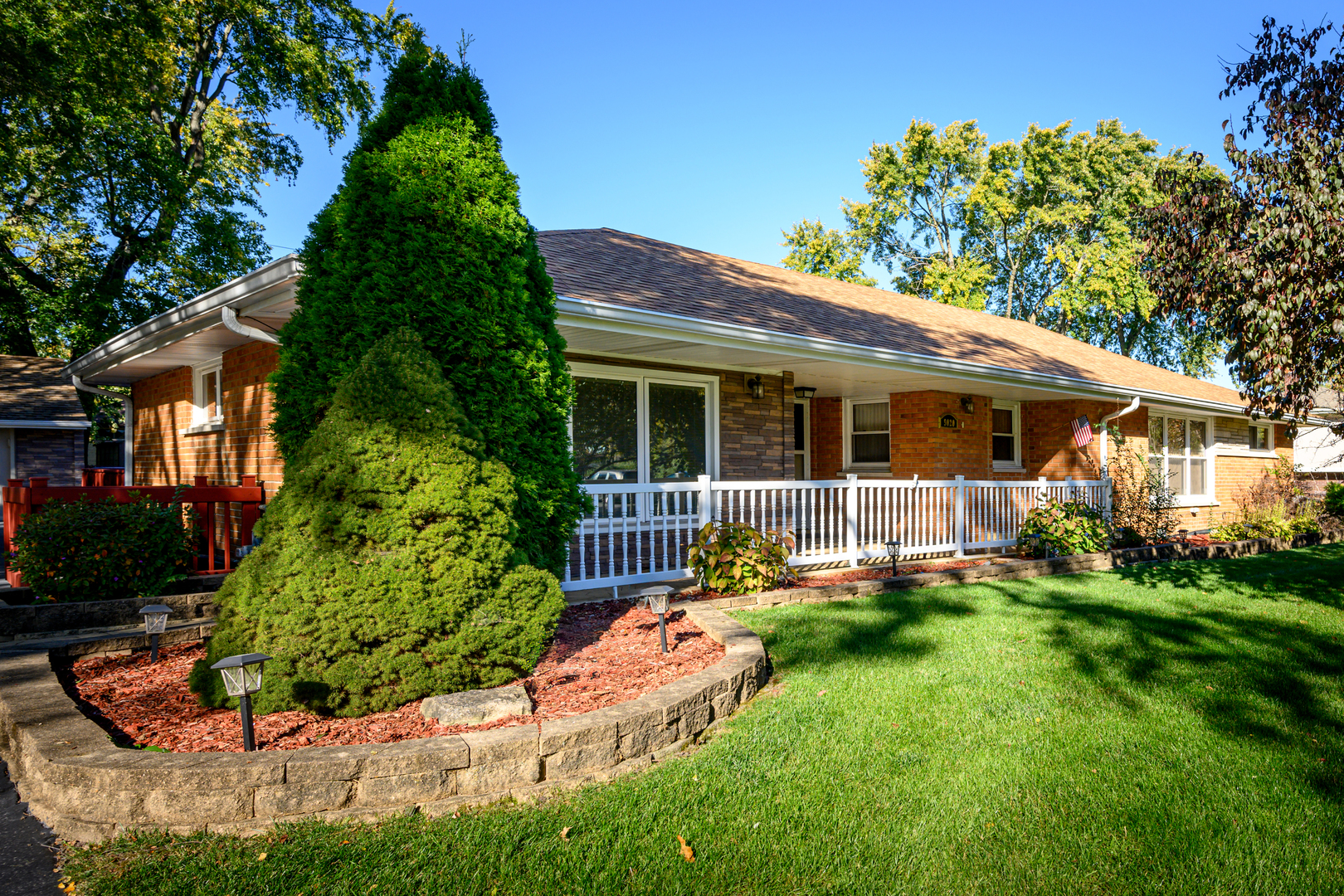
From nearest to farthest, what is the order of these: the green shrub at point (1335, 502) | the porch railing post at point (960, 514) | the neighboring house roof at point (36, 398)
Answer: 1. the porch railing post at point (960, 514)
2. the green shrub at point (1335, 502)
3. the neighboring house roof at point (36, 398)

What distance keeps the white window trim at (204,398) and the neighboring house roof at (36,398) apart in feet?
29.4

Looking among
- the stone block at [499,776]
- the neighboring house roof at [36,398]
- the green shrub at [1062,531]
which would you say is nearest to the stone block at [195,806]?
the stone block at [499,776]

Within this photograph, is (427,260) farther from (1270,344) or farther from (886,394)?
(886,394)

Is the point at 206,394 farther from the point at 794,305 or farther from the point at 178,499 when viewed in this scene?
the point at 794,305

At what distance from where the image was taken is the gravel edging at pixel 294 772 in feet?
9.09

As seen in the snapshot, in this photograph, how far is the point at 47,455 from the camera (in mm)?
17891

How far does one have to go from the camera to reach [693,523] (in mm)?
8844

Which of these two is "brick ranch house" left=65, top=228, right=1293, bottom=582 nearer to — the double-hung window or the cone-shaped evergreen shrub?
the double-hung window

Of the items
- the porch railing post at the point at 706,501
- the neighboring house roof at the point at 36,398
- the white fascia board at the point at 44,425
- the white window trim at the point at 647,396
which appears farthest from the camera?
the neighboring house roof at the point at 36,398

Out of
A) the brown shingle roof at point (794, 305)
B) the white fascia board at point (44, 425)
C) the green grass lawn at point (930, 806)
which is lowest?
the green grass lawn at point (930, 806)

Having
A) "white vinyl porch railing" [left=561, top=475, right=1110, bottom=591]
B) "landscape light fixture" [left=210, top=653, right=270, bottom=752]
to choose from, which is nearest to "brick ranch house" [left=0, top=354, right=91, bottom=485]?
"white vinyl porch railing" [left=561, top=475, right=1110, bottom=591]

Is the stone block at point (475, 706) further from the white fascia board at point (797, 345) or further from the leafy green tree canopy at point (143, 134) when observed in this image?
the leafy green tree canopy at point (143, 134)

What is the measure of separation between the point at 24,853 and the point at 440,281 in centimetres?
322

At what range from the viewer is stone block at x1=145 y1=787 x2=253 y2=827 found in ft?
9.04
